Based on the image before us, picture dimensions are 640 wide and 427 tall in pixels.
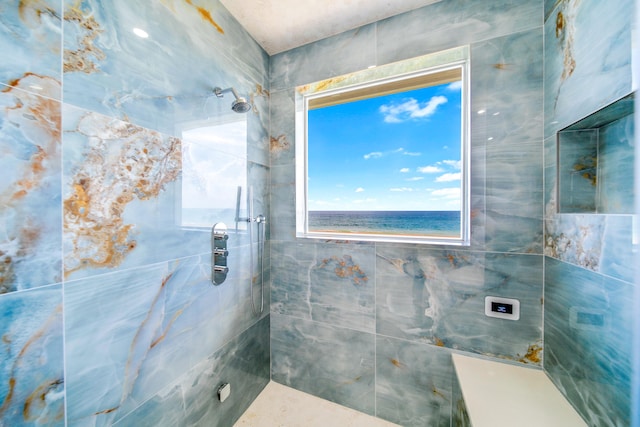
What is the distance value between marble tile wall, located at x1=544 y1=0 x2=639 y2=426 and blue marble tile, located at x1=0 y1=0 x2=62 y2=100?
1737mm

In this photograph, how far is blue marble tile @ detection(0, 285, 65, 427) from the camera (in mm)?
605

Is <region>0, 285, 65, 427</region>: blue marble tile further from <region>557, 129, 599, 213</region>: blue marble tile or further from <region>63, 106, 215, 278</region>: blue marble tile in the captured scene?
<region>557, 129, 599, 213</region>: blue marble tile

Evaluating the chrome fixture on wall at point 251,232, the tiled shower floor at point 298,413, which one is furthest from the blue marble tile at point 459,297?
the chrome fixture on wall at point 251,232

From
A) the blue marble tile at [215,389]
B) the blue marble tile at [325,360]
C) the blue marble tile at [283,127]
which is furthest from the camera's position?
the blue marble tile at [283,127]

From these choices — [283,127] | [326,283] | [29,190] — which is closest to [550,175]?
[326,283]

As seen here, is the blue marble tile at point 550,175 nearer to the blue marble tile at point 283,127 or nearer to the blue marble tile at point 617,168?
the blue marble tile at point 617,168

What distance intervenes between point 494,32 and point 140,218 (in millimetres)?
1937

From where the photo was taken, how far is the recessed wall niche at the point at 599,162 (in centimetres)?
75

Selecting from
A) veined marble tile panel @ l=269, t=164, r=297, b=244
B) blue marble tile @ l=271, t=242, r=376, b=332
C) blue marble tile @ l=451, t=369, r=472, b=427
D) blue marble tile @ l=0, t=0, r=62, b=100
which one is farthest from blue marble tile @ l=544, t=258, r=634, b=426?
→ blue marble tile @ l=0, t=0, r=62, b=100

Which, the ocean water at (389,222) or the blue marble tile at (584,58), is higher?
the blue marble tile at (584,58)

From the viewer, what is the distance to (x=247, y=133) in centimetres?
148

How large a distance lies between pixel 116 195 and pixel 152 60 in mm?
591

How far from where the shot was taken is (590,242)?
32.4 inches

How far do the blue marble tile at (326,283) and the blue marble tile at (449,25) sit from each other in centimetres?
125
